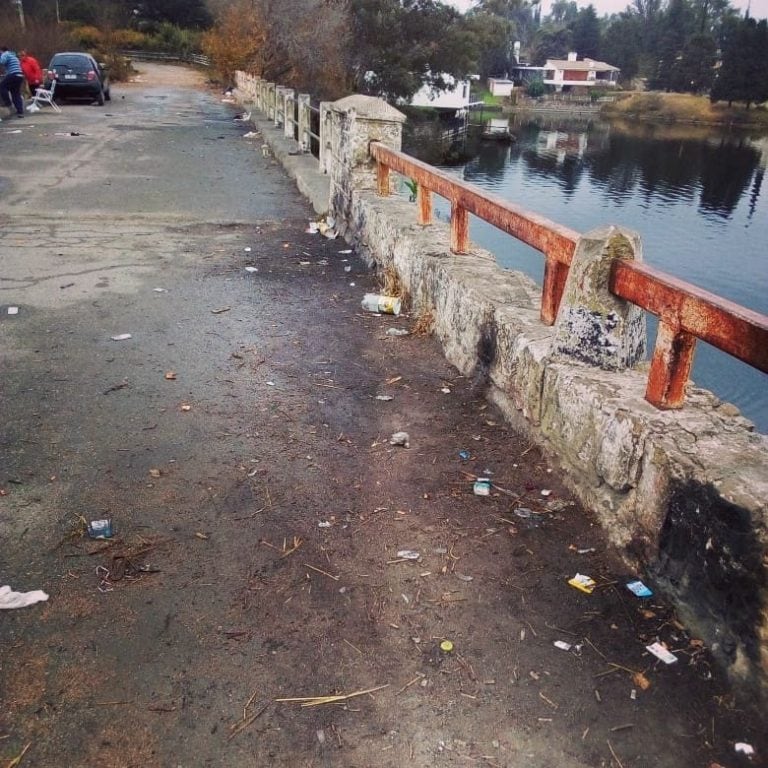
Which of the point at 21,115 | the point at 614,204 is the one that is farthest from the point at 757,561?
the point at 614,204

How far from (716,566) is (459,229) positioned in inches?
127

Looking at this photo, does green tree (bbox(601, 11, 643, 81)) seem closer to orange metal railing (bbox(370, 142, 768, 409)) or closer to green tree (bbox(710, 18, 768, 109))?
green tree (bbox(710, 18, 768, 109))

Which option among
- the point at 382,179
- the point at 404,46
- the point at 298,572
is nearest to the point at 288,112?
the point at 382,179

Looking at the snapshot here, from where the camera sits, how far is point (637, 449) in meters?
2.79

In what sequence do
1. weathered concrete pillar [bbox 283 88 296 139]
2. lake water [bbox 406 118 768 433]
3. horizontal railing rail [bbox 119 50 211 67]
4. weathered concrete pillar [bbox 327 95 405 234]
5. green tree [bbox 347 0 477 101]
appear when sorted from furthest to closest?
horizontal railing rail [bbox 119 50 211 67], green tree [bbox 347 0 477 101], lake water [bbox 406 118 768 433], weathered concrete pillar [bbox 283 88 296 139], weathered concrete pillar [bbox 327 95 405 234]

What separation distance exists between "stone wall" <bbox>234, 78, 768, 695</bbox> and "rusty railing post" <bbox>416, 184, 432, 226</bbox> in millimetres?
1002

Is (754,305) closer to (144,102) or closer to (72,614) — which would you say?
(72,614)

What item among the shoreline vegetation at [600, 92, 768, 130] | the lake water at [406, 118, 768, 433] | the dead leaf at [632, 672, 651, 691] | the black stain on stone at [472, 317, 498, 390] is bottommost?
the lake water at [406, 118, 768, 433]

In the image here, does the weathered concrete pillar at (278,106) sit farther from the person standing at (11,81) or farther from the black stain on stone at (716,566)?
the black stain on stone at (716,566)

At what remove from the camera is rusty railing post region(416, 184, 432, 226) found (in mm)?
5723

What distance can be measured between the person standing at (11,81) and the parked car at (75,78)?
411 centimetres

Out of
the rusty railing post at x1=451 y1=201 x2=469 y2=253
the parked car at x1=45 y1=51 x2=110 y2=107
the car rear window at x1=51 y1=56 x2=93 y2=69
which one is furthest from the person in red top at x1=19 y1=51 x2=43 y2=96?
the rusty railing post at x1=451 y1=201 x2=469 y2=253

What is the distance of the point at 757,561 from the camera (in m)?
2.22

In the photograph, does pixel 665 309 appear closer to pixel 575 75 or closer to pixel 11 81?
pixel 11 81
